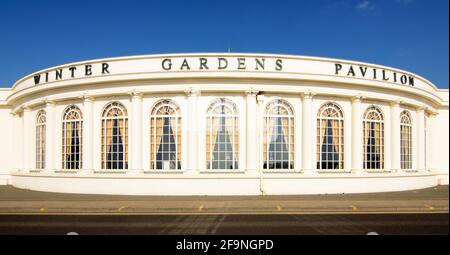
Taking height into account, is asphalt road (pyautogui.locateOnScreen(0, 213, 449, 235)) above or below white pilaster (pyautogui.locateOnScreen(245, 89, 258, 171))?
below

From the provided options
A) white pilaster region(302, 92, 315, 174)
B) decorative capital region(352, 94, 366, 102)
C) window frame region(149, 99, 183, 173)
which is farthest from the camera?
decorative capital region(352, 94, 366, 102)

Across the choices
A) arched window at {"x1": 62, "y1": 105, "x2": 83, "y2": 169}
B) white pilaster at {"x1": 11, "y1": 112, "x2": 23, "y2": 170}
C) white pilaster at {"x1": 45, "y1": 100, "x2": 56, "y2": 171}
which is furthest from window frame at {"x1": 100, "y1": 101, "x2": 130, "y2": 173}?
white pilaster at {"x1": 11, "y1": 112, "x2": 23, "y2": 170}

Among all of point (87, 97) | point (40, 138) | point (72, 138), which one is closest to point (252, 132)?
point (87, 97)

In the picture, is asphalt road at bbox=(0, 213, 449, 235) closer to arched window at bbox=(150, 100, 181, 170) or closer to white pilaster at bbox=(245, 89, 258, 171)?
white pilaster at bbox=(245, 89, 258, 171)

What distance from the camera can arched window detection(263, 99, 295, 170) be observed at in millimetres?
23625

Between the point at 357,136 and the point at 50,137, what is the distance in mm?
18416

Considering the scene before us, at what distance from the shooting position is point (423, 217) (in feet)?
49.1

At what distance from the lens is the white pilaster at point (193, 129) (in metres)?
22.8

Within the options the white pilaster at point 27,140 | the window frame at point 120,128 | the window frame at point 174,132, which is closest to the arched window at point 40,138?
the white pilaster at point 27,140

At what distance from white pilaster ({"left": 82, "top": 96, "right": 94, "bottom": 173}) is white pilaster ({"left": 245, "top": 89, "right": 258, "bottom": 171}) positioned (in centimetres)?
901

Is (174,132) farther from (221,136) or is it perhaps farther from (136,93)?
(136,93)
